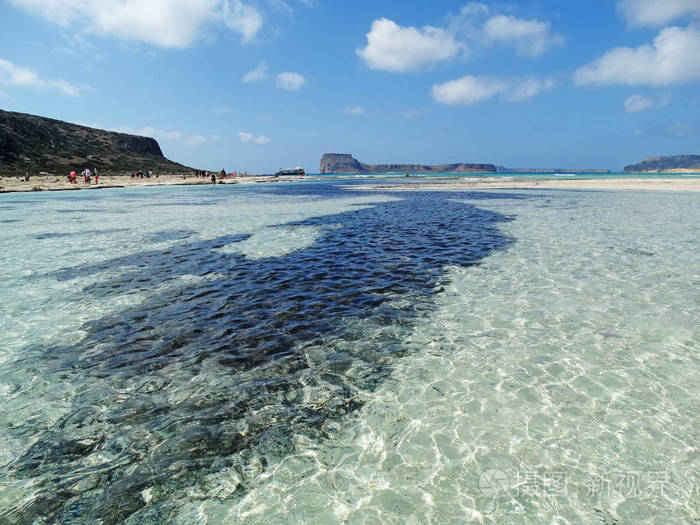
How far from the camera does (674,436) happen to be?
15.9ft

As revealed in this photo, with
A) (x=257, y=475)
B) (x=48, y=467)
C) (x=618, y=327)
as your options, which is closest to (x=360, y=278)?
(x=618, y=327)

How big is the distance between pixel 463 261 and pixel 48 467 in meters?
12.9

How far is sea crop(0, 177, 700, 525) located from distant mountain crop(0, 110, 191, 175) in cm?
9134

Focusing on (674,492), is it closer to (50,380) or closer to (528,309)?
(528,309)

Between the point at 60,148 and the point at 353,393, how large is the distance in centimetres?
12517

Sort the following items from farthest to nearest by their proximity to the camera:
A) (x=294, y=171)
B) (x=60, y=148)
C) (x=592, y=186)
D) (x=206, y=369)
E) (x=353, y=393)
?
(x=294, y=171)
(x=60, y=148)
(x=592, y=186)
(x=206, y=369)
(x=353, y=393)

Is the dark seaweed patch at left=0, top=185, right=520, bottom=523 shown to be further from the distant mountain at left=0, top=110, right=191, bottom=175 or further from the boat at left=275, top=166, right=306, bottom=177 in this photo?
the boat at left=275, top=166, right=306, bottom=177

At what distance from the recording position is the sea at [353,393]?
405 centimetres

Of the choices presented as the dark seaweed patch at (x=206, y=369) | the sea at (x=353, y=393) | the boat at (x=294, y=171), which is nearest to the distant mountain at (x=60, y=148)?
the boat at (x=294, y=171)

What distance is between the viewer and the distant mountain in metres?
78.5

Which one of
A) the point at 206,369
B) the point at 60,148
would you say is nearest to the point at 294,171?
the point at 60,148

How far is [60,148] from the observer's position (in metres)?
96.2

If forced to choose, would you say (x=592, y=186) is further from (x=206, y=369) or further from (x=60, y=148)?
(x=60, y=148)

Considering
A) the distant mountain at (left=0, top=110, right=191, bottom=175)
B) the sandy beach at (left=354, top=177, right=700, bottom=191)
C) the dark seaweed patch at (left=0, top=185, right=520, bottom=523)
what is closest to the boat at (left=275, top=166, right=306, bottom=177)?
the distant mountain at (left=0, top=110, right=191, bottom=175)
